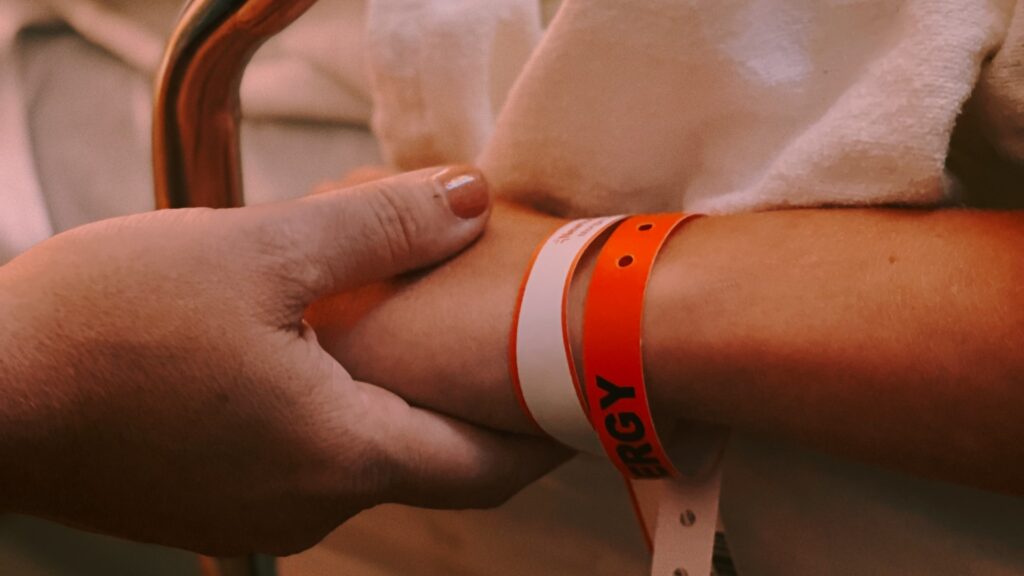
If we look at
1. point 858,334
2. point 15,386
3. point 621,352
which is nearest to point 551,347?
point 621,352

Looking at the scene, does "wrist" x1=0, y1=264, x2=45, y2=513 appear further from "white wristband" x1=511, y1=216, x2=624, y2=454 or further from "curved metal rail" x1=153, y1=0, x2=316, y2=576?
"white wristband" x1=511, y1=216, x2=624, y2=454

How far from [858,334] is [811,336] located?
0.02 meters

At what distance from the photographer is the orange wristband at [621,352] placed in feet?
1.31

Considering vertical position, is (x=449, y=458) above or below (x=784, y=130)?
below

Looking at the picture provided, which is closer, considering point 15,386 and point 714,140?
point 15,386

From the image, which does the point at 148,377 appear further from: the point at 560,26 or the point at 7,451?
the point at 560,26

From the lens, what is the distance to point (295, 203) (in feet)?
1.37

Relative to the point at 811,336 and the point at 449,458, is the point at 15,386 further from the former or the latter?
the point at 811,336

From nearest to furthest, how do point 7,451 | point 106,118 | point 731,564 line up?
point 7,451 < point 731,564 < point 106,118

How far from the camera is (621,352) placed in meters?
0.40

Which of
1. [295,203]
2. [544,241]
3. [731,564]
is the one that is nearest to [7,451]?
[295,203]

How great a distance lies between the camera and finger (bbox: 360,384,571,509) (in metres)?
0.44

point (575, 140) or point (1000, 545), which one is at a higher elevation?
point (575, 140)

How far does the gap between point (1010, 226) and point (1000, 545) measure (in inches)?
7.0
